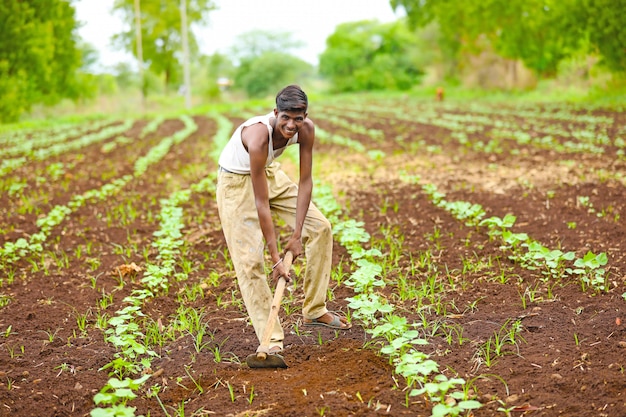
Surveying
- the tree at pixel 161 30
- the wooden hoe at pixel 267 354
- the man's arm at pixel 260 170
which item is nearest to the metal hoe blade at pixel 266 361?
the wooden hoe at pixel 267 354

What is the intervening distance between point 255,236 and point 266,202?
231 millimetres

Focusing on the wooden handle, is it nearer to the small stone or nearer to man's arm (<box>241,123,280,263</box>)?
man's arm (<box>241,123,280,263</box>)

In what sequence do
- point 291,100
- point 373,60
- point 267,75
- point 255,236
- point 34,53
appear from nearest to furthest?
point 291,100 < point 255,236 < point 34,53 < point 373,60 < point 267,75

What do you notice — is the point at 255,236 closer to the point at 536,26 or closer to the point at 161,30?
the point at 536,26

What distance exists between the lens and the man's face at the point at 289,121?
361 cm

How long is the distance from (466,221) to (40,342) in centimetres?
393

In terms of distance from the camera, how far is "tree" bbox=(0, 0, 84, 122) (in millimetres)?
18500

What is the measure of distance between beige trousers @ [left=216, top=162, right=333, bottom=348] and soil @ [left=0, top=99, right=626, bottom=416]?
354 mm

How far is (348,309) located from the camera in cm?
440

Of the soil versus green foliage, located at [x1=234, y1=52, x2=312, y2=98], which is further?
green foliage, located at [x1=234, y1=52, x2=312, y2=98]

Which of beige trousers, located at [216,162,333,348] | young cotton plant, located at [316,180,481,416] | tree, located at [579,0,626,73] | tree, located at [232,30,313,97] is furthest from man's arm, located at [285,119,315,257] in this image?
tree, located at [232,30,313,97]

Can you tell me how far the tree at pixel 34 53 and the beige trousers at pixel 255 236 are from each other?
16369 mm

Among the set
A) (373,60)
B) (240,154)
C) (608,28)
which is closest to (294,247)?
(240,154)

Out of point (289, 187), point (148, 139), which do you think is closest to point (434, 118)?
point (148, 139)
